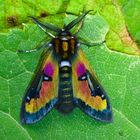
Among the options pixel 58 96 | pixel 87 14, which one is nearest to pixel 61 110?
pixel 58 96

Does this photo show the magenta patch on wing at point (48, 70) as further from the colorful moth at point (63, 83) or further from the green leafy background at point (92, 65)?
the green leafy background at point (92, 65)

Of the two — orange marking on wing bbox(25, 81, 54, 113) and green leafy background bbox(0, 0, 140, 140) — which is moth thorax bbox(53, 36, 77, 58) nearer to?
green leafy background bbox(0, 0, 140, 140)

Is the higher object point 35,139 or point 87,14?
point 87,14

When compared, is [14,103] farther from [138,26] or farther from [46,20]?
[138,26]

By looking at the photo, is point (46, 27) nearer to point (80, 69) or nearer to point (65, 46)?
point (65, 46)

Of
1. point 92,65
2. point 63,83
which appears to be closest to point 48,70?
point 63,83

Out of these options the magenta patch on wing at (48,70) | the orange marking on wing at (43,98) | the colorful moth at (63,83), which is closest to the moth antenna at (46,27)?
the colorful moth at (63,83)

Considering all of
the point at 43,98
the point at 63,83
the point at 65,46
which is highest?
the point at 65,46
